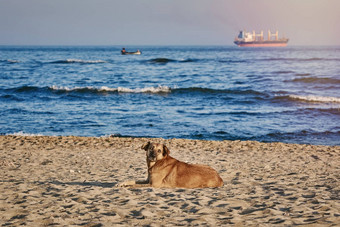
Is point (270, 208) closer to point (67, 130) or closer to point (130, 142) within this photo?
point (130, 142)

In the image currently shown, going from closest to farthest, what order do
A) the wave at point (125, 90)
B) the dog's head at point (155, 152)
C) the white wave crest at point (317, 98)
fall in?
the dog's head at point (155, 152) → the white wave crest at point (317, 98) → the wave at point (125, 90)

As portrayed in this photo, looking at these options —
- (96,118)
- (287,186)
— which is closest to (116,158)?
(287,186)

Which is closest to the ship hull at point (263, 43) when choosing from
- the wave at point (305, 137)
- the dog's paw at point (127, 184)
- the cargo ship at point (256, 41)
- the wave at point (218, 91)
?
the cargo ship at point (256, 41)

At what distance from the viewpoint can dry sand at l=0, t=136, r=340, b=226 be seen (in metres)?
5.20

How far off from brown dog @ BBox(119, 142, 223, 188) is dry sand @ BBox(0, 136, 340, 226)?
22 centimetres

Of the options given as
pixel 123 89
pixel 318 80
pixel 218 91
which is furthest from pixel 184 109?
pixel 318 80

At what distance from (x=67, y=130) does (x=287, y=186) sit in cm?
1100

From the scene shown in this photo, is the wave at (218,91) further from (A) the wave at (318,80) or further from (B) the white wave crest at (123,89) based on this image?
(A) the wave at (318,80)

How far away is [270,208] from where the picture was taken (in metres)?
5.66

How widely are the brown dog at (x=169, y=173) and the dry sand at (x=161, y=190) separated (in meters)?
0.22

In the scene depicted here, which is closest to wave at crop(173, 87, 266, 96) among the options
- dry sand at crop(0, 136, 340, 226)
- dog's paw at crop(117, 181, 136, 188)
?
dry sand at crop(0, 136, 340, 226)

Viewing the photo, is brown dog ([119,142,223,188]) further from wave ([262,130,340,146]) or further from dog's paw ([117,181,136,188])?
wave ([262,130,340,146])

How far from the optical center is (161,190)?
666 centimetres

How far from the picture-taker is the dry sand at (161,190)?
5203mm
